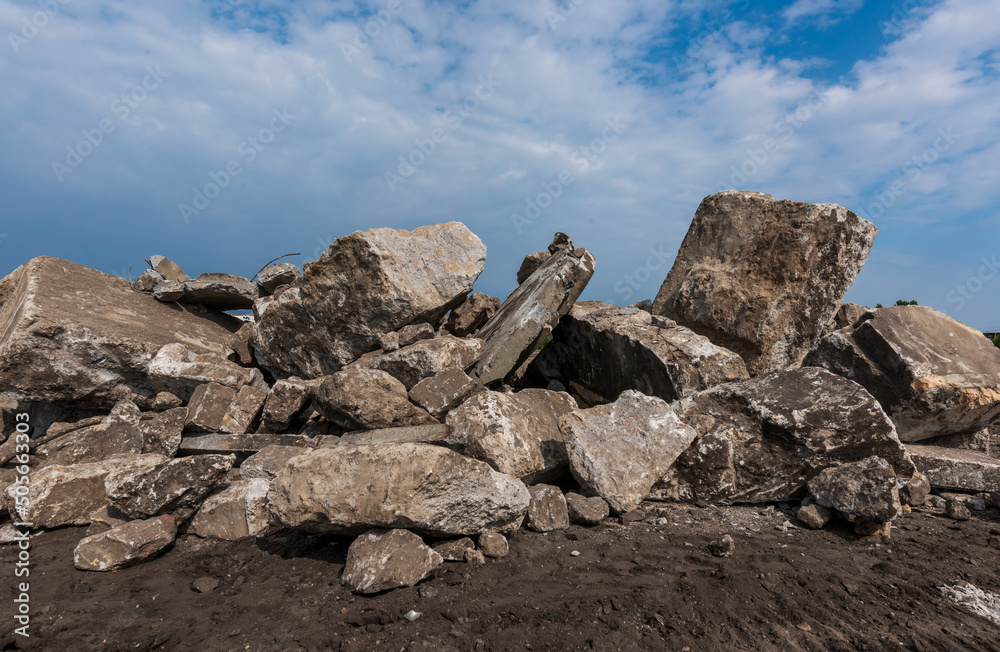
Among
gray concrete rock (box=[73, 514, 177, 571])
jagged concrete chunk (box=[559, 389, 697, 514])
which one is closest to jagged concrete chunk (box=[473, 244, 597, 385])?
jagged concrete chunk (box=[559, 389, 697, 514])

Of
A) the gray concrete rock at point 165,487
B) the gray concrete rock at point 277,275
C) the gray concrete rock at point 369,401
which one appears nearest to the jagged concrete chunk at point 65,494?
the gray concrete rock at point 165,487

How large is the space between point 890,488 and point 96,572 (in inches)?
191

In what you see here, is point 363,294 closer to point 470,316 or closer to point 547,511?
point 470,316

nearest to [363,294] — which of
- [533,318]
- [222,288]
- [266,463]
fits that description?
[533,318]

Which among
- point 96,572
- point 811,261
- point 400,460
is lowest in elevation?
point 96,572

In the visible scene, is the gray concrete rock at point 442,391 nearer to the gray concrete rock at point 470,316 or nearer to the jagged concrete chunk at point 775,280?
the gray concrete rock at point 470,316

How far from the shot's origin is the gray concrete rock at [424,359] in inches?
178

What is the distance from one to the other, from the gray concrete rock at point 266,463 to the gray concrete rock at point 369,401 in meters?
0.49

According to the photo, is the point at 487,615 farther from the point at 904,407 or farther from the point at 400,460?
the point at 904,407

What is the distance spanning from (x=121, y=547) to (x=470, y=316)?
13.0 ft

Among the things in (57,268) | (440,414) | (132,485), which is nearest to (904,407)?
(440,414)

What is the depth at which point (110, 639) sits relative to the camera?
94.8 inches

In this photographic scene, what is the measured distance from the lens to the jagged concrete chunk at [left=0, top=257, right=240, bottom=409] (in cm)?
502

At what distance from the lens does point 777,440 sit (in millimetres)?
3709
